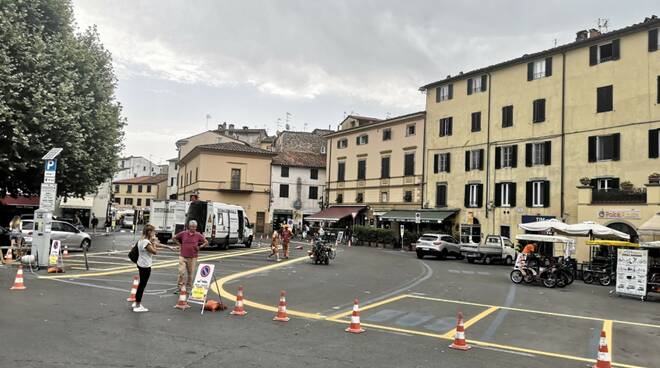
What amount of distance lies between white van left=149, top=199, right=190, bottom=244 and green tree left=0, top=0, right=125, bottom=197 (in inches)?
200

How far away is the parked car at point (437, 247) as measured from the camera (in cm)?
3098

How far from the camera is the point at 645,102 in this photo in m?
29.4

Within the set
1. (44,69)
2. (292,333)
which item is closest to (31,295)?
(292,333)

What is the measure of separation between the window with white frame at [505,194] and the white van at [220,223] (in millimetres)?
18049

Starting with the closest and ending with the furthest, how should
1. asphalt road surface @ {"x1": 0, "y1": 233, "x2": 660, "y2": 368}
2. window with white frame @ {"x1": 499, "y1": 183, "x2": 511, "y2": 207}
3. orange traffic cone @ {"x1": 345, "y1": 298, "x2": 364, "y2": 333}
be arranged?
asphalt road surface @ {"x1": 0, "y1": 233, "x2": 660, "y2": 368}
orange traffic cone @ {"x1": 345, "y1": 298, "x2": 364, "y2": 333}
window with white frame @ {"x1": 499, "y1": 183, "x2": 511, "y2": 207}

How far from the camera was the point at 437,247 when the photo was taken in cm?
3091

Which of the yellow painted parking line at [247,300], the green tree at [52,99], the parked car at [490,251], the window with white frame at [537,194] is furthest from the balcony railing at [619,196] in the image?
the green tree at [52,99]

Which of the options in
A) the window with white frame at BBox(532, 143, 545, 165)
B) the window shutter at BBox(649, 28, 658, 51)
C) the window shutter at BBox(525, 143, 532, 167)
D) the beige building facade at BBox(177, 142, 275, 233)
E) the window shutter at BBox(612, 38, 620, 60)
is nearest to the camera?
the window shutter at BBox(649, 28, 658, 51)

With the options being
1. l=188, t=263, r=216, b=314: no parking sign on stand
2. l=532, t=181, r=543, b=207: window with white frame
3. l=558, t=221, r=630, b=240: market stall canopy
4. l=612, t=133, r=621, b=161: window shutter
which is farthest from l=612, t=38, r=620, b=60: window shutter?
l=188, t=263, r=216, b=314: no parking sign on stand

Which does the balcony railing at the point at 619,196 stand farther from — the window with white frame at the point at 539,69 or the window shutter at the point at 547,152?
the window with white frame at the point at 539,69

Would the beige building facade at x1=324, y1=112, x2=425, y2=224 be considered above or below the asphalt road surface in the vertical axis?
above

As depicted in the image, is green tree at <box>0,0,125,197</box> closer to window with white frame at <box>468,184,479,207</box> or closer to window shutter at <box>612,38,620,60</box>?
window with white frame at <box>468,184,479,207</box>

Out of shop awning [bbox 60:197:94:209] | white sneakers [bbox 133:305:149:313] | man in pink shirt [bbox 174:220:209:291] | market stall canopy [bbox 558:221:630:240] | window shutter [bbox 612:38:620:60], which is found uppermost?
window shutter [bbox 612:38:620:60]

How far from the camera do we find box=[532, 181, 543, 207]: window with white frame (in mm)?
34625
